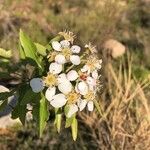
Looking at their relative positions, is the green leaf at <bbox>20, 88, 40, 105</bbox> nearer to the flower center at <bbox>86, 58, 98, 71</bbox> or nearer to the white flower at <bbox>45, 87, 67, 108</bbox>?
the white flower at <bbox>45, 87, 67, 108</bbox>

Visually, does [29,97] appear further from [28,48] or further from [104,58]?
[104,58]

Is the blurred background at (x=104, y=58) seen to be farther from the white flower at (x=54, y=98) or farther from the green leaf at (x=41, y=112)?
the white flower at (x=54, y=98)

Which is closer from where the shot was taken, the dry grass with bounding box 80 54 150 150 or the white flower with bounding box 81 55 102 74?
the white flower with bounding box 81 55 102 74

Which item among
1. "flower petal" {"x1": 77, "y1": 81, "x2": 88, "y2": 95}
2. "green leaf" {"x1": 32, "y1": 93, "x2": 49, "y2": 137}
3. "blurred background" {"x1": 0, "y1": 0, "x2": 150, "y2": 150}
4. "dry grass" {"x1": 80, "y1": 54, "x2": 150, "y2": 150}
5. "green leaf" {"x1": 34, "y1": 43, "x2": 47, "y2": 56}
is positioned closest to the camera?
"flower petal" {"x1": 77, "y1": 81, "x2": 88, "y2": 95}

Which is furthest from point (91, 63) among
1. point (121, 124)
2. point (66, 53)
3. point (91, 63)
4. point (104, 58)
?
point (104, 58)

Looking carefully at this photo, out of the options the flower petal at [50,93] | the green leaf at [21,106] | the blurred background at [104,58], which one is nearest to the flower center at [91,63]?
the flower petal at [50,93]

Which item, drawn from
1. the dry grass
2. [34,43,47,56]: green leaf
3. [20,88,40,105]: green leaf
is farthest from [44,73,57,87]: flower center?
the dry grass
